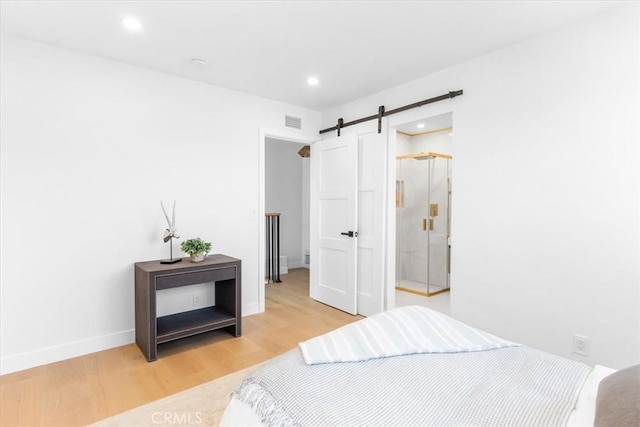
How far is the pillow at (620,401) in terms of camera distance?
733 mm

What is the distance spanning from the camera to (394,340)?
145 cm

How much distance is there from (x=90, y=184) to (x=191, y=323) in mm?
1479

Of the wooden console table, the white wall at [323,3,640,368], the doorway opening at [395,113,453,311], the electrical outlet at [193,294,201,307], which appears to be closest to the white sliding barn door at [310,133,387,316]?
the white wall at [323,3,640,368]

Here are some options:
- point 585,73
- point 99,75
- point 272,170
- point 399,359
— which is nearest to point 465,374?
point 399,359

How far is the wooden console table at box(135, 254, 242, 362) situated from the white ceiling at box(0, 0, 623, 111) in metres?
1.79

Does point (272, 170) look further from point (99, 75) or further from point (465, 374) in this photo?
point (465, 374)

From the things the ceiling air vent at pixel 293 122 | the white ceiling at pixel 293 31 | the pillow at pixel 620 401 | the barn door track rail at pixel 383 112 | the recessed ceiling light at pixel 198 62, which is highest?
the white ceiling at pixel 293 31

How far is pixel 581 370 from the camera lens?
1248 mm

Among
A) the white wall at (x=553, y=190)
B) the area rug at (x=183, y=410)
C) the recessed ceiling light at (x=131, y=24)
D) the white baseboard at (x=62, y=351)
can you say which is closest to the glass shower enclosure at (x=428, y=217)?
the white wall at (x=553, y=190)

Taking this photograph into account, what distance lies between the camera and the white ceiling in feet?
6.68

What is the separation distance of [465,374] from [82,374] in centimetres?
264

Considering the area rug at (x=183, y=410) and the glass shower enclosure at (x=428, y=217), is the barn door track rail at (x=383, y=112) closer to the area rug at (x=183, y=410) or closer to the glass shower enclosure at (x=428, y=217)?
the glass shower enclosure at (x=428, y=217)

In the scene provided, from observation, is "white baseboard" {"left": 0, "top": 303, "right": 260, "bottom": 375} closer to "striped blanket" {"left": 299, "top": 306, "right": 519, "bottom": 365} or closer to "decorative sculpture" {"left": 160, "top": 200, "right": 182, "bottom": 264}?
"decorative sculpture" {"left": 160, "top": 200, "right": 182, "bottom": 264}

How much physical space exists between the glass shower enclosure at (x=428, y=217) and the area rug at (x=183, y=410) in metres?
3.30
